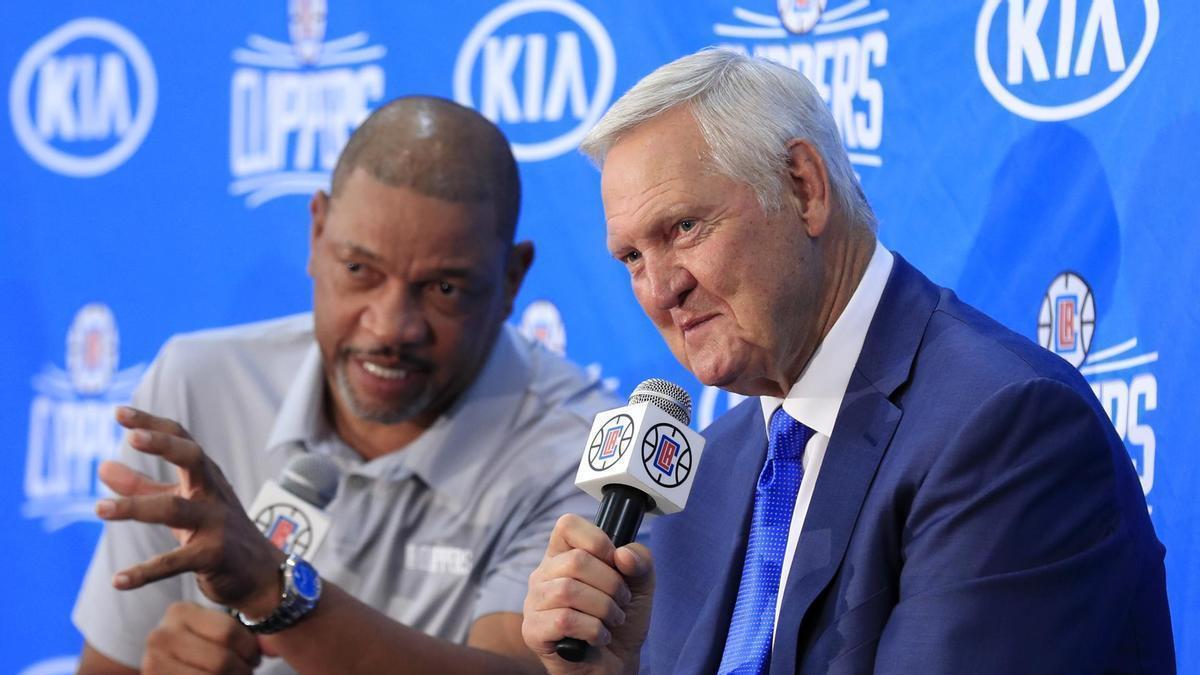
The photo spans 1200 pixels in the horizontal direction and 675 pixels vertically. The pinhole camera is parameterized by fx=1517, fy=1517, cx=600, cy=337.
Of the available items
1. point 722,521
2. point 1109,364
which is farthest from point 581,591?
point 1109,364

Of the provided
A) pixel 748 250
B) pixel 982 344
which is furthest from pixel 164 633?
pixel 982 344

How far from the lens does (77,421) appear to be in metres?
3.48

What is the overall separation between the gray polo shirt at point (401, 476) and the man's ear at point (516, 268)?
87 mm

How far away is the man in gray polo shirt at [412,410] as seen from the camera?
2.62 metres

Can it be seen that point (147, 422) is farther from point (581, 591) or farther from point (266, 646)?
point (581, 591)

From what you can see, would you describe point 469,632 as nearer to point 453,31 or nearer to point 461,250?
point 461,250

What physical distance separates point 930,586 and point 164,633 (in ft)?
4.33

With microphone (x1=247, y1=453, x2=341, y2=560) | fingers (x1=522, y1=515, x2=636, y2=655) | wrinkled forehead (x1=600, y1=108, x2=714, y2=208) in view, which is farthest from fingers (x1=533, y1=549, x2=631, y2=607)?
microphone (x1=247, y1=453, x2=341, y2=560)

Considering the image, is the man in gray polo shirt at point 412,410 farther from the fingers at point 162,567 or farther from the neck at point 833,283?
the neck at point 833,283

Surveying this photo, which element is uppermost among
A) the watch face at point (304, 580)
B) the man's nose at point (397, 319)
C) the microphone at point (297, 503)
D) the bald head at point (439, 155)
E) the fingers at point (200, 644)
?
the bald head at point (439, 155)

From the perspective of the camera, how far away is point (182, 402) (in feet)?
9.37

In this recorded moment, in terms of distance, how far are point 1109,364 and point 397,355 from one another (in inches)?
46.4

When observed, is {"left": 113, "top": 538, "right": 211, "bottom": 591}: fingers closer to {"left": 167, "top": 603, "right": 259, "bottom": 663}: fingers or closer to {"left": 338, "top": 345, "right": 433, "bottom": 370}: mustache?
{"left": 167, "top": 603, "right": 259, "bottom": 663}: fingers

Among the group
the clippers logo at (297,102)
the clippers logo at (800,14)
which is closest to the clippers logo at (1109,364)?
the clippers logo at (800,14)
